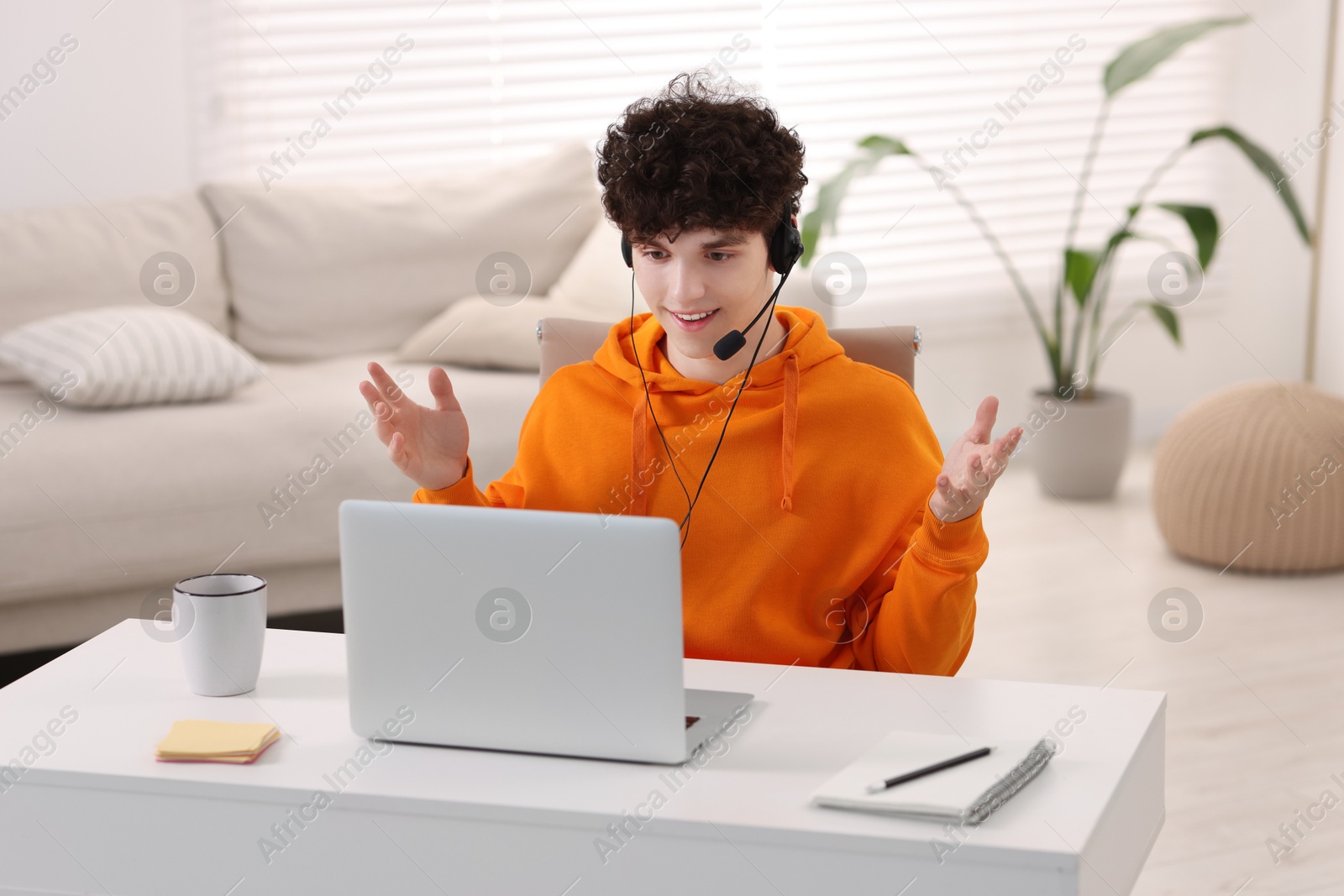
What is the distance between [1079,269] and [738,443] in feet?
8.20

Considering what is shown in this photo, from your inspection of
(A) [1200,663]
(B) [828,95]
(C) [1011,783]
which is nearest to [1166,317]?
(B) [828,95]

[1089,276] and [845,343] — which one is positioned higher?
[845,343]

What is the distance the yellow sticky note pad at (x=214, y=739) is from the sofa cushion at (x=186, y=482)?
1478 mm

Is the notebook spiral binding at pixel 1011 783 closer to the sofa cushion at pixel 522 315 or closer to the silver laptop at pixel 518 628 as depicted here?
the silver laptop at pixel 518 628

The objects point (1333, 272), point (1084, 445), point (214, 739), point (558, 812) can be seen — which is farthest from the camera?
point (1333, 272)

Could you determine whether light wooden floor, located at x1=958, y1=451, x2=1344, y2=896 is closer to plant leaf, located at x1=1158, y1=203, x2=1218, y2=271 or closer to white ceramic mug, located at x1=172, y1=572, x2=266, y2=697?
plant leaf, located at x1=1158, y1=203, x2=1218, y2=271

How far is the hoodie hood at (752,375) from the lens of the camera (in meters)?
1.50

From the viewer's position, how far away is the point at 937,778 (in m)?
1.01

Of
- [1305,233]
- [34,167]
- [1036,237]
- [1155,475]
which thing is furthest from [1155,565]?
[34,167]

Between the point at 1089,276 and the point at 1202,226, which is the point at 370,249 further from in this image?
the point at 1202,226

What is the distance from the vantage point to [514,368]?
306cm

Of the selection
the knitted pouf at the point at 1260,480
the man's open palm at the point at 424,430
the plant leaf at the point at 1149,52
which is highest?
Answer: the plant leaf at the point at 1149,52

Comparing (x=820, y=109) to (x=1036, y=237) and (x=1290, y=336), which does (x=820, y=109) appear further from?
(x=1290, y=336)

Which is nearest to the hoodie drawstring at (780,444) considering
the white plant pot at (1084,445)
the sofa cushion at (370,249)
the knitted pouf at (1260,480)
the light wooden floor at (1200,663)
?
the light wooden floor at (1200,663)
